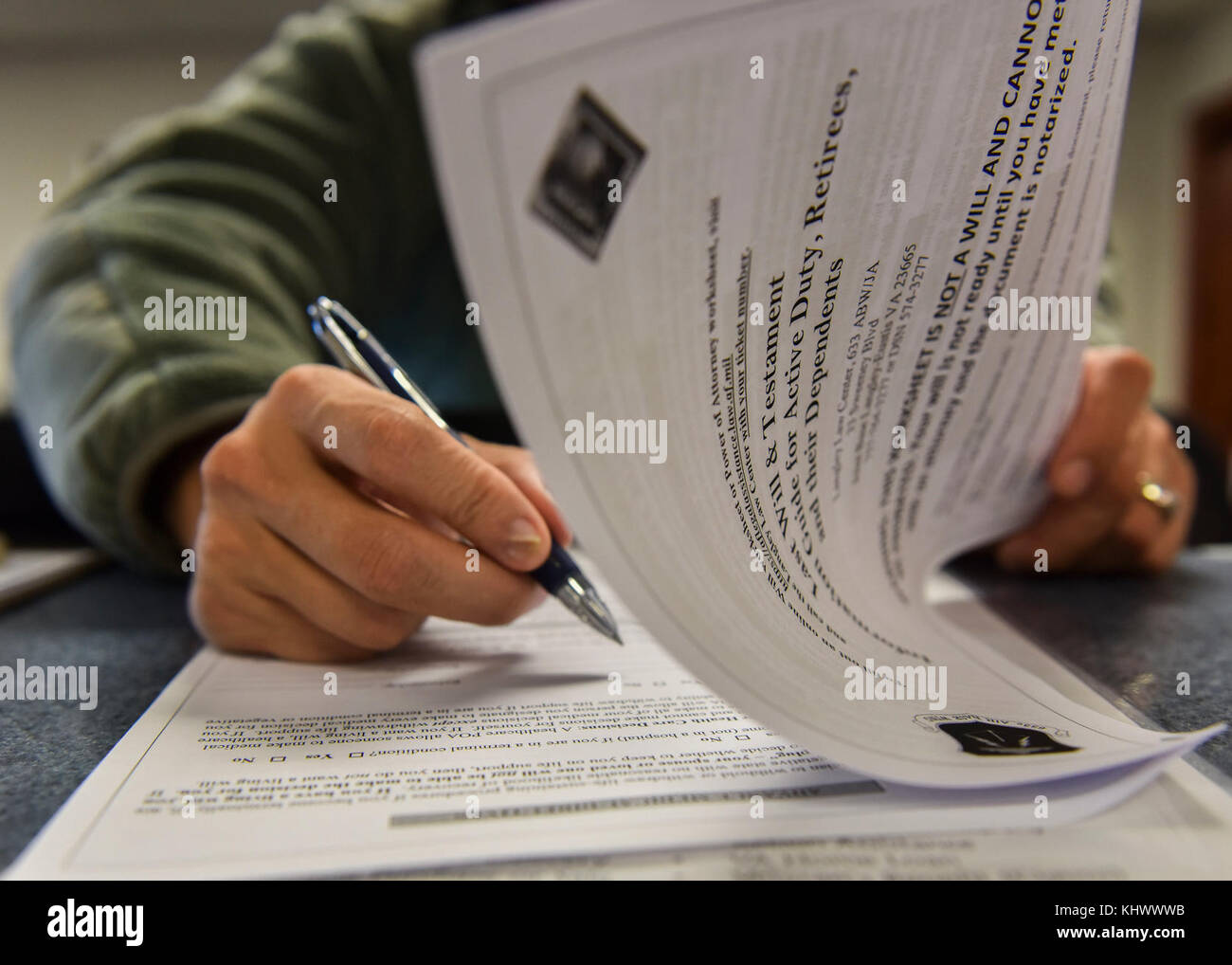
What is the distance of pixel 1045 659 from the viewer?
1.25 ft

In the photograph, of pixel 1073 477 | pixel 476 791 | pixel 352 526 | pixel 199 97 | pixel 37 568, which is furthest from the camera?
pixel 199 97

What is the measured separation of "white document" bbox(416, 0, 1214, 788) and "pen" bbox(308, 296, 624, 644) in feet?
0.32

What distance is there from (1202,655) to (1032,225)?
0.21 meters

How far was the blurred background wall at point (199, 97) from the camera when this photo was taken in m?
3.84

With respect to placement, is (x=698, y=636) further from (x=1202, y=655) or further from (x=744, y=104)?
(x=1202, y=655)

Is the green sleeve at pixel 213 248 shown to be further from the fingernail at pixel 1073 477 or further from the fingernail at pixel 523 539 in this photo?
the fingernail at pixel 1073 477

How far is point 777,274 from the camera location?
0.27 metres

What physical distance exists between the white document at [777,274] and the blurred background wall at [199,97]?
417 cm

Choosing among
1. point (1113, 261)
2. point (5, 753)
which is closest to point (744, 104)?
point (5, 753)

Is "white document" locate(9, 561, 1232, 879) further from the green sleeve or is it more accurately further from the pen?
the green sleeve

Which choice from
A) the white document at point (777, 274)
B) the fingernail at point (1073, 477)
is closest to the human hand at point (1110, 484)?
the fingernail at point (1073, 477)

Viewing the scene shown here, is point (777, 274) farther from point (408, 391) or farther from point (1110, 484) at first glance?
point (1110, 484)

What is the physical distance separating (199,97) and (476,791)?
14.8 ft

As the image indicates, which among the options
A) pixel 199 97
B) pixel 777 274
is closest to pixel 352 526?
pixel 777 274
